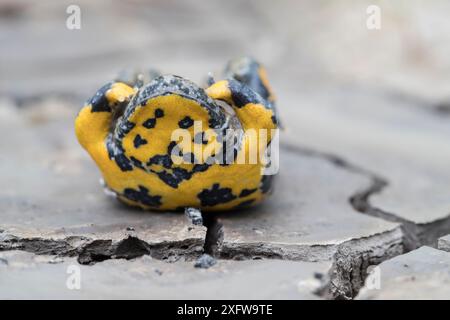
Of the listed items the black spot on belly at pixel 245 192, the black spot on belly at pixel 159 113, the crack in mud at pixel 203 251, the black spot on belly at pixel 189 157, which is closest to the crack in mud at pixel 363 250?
the crack in mud at pixel 203 251

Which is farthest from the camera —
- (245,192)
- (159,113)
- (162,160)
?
(245,192)

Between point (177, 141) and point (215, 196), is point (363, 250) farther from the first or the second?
point (177, 141)

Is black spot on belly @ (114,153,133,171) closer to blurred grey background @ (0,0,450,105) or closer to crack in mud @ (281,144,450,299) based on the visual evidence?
crack in mud @ (281,144,450,299)

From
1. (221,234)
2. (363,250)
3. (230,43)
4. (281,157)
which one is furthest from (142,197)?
(230,43)

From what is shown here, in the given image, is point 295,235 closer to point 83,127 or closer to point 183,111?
point 183,111

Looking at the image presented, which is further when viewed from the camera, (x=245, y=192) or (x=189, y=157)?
(x=245, y=192)

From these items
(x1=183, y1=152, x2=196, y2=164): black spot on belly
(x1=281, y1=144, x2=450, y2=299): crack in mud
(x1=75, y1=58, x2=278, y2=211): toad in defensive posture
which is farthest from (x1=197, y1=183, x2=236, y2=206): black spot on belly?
(x1=281, y1=144, x2=450, y2=299): crack in mud

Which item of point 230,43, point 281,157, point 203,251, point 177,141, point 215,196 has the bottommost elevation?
point 203,251
